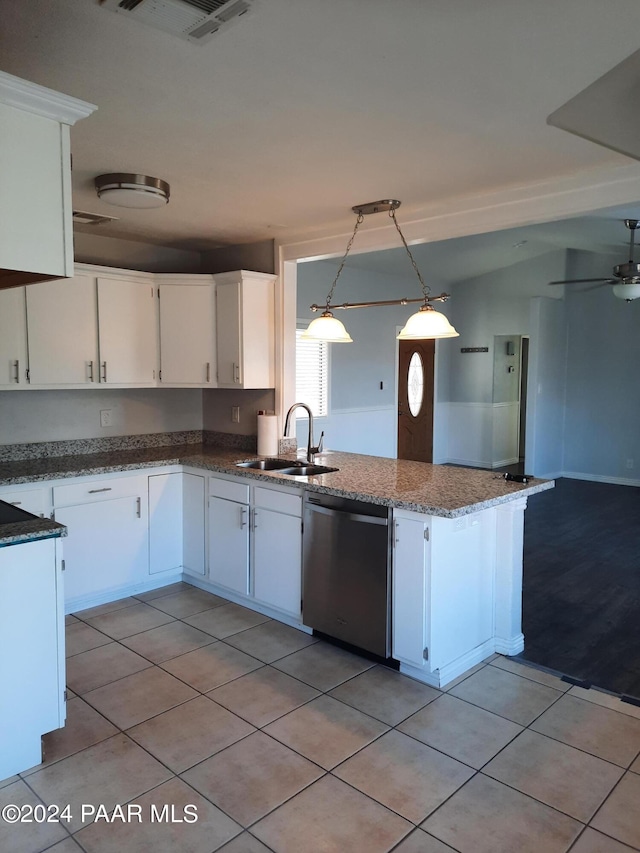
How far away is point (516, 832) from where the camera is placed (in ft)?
6.20

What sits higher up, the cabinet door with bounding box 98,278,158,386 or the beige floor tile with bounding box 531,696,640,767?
the cabinet door with bounding box 98,278,158,386

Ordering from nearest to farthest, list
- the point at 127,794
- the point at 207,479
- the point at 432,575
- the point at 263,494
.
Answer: the point at 127,794 → the point at 432,575 → the point at 263,494 → the point at 207,479

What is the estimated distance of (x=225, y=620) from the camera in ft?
11.6

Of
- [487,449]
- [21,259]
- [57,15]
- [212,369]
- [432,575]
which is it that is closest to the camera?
[57,15]

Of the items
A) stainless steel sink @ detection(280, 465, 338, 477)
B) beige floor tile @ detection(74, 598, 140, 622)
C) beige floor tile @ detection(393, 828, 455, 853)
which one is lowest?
beige floor tile @ detection(393, 828, 455, 853)

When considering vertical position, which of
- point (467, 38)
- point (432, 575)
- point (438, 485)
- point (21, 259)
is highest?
point (467, 38)

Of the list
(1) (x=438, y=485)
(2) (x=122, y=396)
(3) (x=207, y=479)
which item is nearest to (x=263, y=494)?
(3) (x=207, y=479)

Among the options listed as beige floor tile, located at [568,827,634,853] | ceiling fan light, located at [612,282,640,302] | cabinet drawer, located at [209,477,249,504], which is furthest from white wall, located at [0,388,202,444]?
ceiling fan light, located at [612,282,640,302]

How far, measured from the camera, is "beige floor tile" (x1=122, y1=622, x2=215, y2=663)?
10.2 feet

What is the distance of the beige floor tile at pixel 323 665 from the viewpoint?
286 cm

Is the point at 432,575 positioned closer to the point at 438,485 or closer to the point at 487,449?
the point at 438,485

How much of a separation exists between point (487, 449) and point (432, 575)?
255 inches

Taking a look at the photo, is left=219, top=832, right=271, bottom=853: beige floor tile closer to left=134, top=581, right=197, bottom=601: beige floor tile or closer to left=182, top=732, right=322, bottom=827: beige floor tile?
left=182, top=732, right=322, bottom=827: beige floor tile

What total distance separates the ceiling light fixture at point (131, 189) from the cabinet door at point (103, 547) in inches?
68.7
